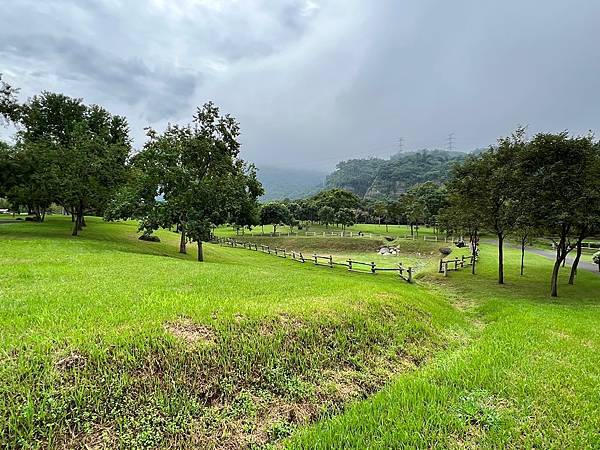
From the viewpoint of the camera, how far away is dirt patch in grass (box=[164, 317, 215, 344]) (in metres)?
7.03

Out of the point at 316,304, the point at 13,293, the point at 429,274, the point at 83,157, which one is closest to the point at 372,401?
the point at 316,304

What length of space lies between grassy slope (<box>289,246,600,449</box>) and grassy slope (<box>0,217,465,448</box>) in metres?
0.78

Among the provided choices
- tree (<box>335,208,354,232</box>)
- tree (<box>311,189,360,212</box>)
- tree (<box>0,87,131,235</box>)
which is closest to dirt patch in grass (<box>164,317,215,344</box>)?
tree (<box>0,87,131,235</box>)

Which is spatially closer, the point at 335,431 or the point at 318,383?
the point at 335,431

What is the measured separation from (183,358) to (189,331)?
2.82ft

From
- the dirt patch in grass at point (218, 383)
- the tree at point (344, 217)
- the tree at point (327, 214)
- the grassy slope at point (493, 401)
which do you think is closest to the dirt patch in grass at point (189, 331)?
the dirt patch in grass at point (218, 383)

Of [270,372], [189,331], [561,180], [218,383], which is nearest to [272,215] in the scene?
[561,180]

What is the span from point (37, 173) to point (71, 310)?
961 inches

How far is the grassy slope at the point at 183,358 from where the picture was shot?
521 cm

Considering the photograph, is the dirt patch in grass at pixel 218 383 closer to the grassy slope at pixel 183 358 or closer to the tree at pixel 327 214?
the grassy slope at pixel 183 358

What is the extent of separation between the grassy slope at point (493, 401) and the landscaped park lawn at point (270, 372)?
32 millimetres

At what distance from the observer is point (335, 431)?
214 inches

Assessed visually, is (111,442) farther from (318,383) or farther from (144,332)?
(318,383)

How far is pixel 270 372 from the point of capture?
6.89 m
